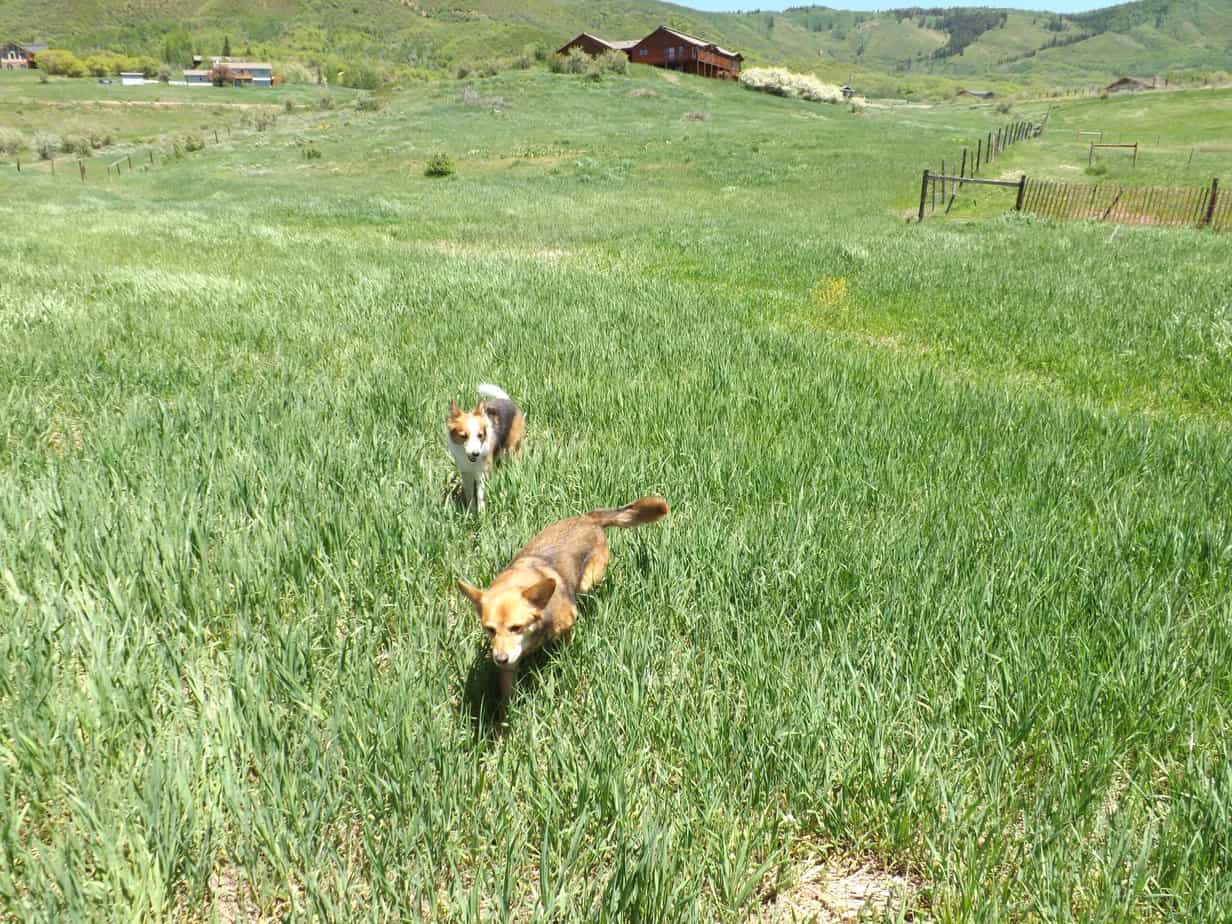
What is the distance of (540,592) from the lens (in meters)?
2.13

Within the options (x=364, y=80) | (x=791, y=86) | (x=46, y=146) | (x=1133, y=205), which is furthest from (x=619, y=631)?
(x=364, y=80)

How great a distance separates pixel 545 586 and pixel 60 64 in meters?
190

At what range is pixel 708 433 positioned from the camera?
4.67 meters

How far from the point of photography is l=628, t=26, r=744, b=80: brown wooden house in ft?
284

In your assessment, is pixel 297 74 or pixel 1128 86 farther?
pixel 297 74

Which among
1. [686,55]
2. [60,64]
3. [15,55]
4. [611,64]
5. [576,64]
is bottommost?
[611,64]

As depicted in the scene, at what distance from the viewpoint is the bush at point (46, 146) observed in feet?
171

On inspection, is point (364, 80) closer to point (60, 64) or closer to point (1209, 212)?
point (60, 64)

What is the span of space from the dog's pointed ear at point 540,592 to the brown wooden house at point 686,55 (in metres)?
98.5

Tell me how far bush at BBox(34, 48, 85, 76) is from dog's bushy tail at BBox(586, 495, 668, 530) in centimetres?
18047

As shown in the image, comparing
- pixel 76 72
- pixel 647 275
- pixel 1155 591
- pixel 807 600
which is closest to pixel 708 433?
pixel 807 600

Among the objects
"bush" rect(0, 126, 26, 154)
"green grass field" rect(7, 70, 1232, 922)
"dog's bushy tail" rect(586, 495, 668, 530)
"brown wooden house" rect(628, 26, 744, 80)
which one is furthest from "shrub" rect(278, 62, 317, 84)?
"dog's bushy tail" rect(586, 495, 668, 530)

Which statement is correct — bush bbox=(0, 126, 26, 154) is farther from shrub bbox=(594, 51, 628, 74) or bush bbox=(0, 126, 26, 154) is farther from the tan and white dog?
the tan and white dog

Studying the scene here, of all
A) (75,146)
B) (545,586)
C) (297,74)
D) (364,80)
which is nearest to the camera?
(545,586)
